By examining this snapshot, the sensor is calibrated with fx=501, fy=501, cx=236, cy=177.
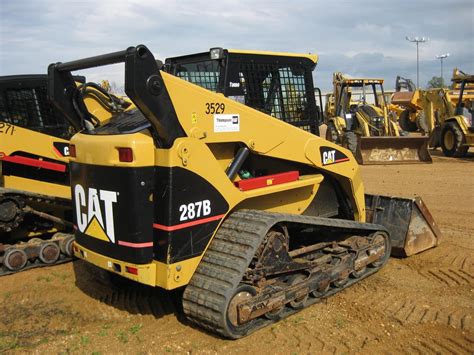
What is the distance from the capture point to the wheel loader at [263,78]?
4.50 meters

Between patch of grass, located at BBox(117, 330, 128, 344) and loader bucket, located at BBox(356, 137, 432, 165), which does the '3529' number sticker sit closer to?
patch of grass, located at BBox(117, 330, 128, 344)

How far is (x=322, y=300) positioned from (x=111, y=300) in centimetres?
201

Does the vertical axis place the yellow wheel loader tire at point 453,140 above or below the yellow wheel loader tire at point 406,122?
below

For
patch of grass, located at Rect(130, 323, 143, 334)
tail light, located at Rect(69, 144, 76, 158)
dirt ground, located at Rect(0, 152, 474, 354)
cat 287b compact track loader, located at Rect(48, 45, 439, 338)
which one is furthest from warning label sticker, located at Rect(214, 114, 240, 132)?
patch of grass, located at Rect(130, 323, 143, 334)

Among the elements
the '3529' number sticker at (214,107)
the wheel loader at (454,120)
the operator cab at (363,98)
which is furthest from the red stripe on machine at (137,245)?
the wheel loader at (454,120)

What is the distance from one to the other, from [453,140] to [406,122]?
28.5 feet

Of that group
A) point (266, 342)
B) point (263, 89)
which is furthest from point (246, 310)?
point (263, 89)

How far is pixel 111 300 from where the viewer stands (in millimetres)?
4809

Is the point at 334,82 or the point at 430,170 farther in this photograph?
the point at 334,82

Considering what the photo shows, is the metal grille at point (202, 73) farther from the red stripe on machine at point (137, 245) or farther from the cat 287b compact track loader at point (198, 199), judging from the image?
the red stripe on machine at point (137, 245)

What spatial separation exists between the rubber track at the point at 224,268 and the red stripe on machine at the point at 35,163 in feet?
10.1

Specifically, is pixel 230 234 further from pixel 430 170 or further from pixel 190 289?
pixel 430 170

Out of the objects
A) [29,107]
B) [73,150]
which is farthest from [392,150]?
[73,150]

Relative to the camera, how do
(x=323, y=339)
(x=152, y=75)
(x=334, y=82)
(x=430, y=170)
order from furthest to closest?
(x=334, y=82)
(x=430, y=170)
(x=323, y=339)
(x=152, y=75)
